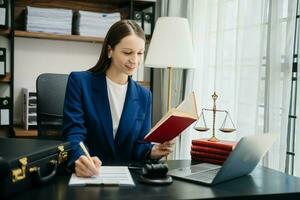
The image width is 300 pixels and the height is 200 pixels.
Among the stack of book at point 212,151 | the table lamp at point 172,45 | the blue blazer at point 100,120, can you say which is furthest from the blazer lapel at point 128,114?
the table lamp at point 172,45

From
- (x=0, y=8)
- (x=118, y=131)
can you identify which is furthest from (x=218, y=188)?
(x=0, y=8)

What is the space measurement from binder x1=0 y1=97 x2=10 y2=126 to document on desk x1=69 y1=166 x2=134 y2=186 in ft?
5.66

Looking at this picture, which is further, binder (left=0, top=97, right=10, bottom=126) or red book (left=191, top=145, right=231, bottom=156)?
binder (left=0, top=97, right=10, bottom=126)

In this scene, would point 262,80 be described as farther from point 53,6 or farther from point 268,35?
point 53,6

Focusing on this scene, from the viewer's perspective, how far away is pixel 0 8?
2.67m

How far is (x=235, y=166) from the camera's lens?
3.88ft

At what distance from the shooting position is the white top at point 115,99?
1.59m

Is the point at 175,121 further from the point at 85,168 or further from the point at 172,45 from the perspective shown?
the point at 172,45

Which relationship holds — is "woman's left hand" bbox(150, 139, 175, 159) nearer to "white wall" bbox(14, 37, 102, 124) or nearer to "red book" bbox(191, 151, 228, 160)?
"red book" bbox(191, 151, 228, 160)

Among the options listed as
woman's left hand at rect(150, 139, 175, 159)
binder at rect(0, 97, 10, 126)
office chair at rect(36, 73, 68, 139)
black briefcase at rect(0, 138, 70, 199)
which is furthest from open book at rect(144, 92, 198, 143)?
binder at rect(0, 97, 10, 126)

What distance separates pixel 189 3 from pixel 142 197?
215 cm

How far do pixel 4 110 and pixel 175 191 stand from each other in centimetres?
200

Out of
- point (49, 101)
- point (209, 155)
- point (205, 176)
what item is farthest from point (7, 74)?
point (205, 176)

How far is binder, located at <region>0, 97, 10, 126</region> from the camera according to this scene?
2703 millimetres
